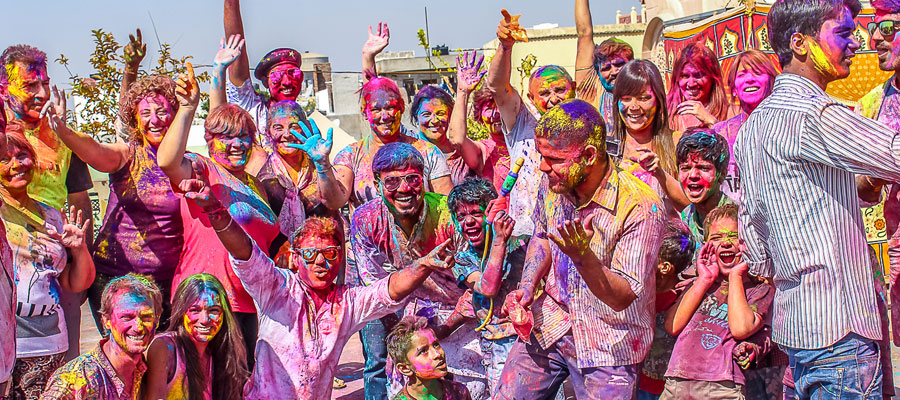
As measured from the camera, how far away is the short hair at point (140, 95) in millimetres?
5059

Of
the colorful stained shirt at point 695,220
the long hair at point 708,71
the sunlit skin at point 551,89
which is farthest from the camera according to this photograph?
the sunlit skin at point 551,89

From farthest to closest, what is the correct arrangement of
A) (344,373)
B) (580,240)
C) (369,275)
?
(344,373), (369,275), (580,240)

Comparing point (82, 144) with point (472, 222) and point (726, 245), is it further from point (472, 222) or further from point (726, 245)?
point (726, 245)

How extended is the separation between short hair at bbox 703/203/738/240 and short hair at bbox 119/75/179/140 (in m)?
3.00

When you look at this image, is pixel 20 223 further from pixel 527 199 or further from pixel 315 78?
pixel 315 78

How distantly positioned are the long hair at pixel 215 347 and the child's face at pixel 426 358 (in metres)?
0.89

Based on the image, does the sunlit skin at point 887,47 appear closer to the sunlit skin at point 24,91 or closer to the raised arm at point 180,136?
the raised arm at point 180,136

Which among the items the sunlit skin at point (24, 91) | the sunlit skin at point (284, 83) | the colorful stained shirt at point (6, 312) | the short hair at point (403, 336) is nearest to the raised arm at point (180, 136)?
the sunlit skin at point (24, 91)

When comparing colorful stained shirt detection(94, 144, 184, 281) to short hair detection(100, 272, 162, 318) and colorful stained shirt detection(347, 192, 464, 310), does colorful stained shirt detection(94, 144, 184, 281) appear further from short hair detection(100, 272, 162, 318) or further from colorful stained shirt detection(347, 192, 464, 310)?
colorful stained shirt detection(347, 192, 464, 310)

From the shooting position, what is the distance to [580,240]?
10.2ft

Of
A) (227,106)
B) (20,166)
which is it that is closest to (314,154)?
(227,106)

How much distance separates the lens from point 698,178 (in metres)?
4.50

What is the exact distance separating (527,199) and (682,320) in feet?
4.27

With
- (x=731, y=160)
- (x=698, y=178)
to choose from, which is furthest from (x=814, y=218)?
(x=731, y=160)
